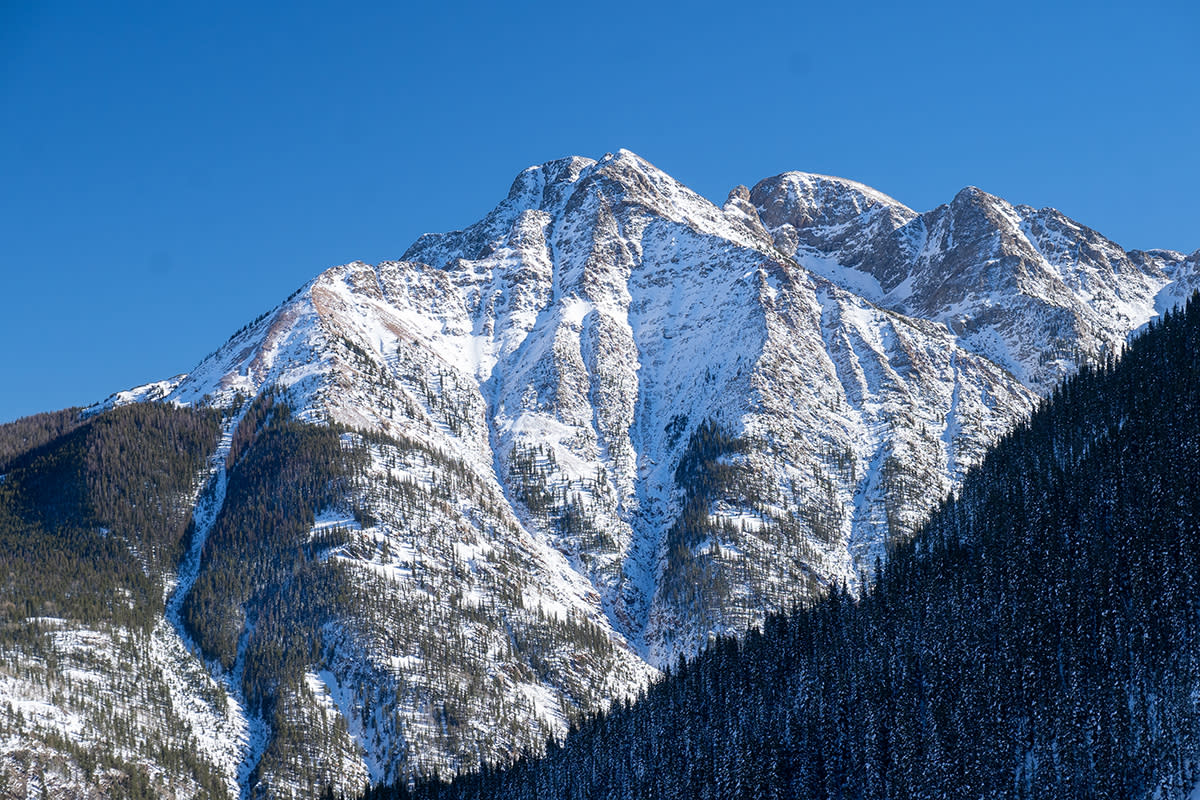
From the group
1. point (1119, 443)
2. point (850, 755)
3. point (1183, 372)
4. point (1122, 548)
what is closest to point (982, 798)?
point (850, 755)

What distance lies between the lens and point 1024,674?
15600cm

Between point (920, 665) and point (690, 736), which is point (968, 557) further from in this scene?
point (690, 736)

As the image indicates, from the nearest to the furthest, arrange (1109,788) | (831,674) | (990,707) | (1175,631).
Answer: (1109,788), (1175,631), (990,707), (831,674)

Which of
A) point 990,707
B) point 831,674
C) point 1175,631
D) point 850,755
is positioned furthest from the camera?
point 831,674

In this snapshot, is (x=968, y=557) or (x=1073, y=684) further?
(x=968, y=557)

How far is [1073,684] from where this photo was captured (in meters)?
149

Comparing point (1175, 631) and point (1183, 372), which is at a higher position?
point (1183, 372)

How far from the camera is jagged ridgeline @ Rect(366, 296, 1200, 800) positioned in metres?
141

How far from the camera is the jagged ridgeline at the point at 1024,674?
14138cm

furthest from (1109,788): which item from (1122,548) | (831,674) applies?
(831,674)

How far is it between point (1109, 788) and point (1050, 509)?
195ft

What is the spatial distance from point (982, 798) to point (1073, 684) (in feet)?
56.7

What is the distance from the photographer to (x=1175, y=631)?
478 ft

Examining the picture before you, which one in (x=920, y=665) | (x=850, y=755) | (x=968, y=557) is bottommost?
(x=850, y=755)
